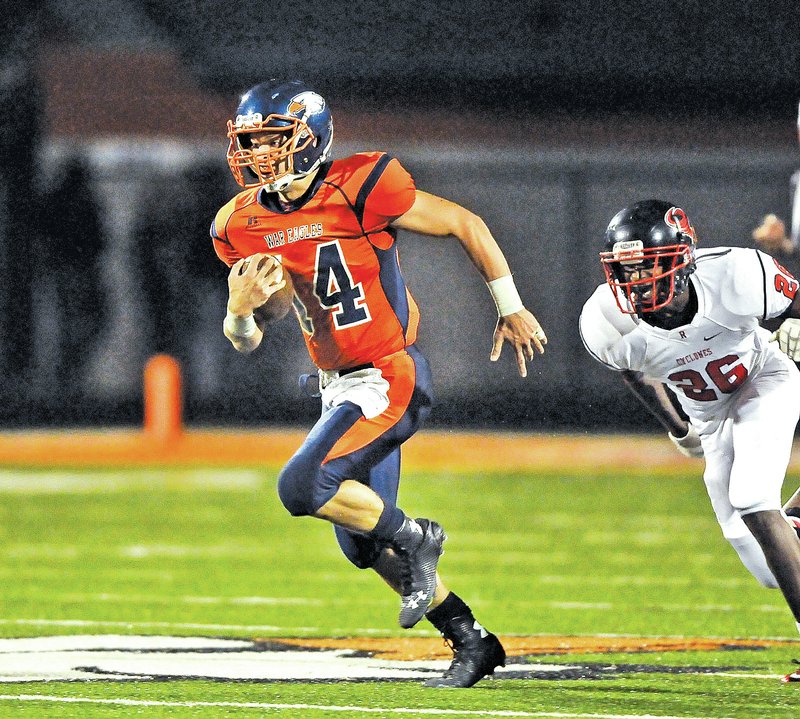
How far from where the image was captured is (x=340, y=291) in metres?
4.88

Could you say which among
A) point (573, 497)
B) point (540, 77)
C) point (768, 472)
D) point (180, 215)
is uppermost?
point (540, 77)

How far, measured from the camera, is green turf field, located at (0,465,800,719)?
15.2 feet

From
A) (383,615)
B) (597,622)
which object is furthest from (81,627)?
(597,622)

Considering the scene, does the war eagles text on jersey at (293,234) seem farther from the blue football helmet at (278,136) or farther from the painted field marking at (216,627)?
the painted field marking at (216,627)

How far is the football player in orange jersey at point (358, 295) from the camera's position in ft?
15.6

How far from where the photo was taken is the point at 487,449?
13.8 m

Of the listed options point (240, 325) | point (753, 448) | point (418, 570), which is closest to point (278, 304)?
point (240, 325)

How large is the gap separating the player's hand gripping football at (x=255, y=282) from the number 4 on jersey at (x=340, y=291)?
0.51 feet

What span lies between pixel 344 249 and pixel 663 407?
105cm

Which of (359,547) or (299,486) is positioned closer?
(299,486)

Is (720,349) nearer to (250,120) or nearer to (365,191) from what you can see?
(365,191)

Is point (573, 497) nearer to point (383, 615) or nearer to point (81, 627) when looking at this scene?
point (383, 615)

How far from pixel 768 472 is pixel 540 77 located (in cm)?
1259

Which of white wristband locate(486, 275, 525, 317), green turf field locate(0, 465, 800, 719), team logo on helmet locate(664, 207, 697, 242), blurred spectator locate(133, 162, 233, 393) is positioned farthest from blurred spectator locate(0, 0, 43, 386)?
team logo on helmet locate(664, 207, 697, 242)
